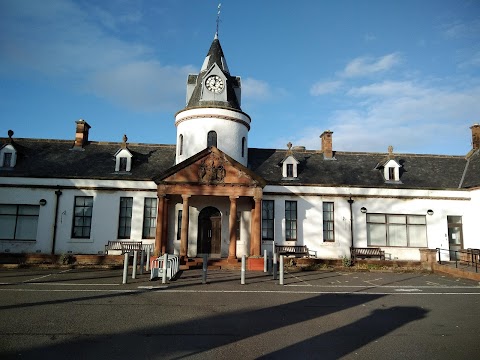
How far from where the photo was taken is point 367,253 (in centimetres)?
2414

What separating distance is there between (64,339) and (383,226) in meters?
22.9

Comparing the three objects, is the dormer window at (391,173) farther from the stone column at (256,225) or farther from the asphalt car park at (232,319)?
the asphalt car park at (232,319)

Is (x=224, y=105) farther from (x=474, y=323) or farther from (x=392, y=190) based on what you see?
(x=474, y=323)

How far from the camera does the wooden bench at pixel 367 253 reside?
23828mm

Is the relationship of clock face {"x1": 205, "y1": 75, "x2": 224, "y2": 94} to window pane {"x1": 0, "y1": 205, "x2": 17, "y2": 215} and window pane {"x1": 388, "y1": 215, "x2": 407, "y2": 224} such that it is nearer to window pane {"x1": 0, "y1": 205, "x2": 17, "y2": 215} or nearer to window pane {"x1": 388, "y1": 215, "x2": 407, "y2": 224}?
window pane {"x1": 388, "y1": 215, "x2": 407, "y2": 224}

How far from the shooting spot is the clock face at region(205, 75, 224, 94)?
1014 inches

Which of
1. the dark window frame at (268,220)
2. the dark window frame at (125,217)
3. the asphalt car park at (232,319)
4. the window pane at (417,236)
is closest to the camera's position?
the asphalt car park at (232,319)

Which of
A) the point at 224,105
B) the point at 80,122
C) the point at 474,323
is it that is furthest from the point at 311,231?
the point at 80,122

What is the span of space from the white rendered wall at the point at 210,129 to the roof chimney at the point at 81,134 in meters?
8.32

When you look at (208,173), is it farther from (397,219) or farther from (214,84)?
(397,219)

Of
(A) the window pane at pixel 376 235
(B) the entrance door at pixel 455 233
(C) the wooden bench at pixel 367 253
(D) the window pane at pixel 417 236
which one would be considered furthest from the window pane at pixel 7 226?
(B) the entrance door at pixel 455 233

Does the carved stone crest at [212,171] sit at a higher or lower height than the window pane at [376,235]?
higher

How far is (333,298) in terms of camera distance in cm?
1230

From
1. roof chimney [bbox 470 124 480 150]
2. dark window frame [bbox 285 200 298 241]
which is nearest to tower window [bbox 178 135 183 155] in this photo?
dark window frame [bbox 285 200 298 241]
